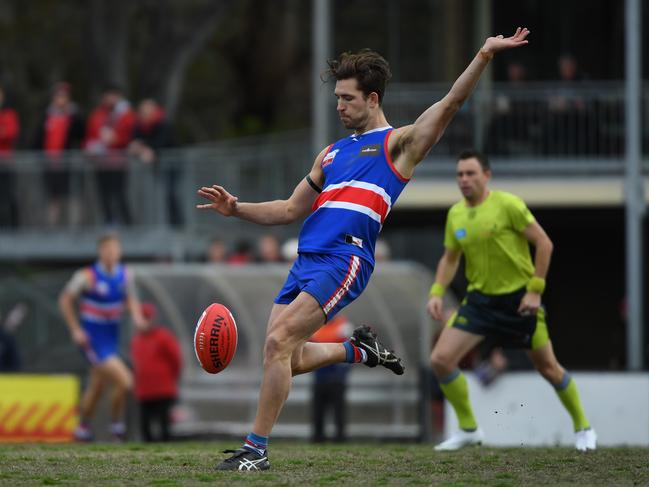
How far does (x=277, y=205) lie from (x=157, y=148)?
38.0ft

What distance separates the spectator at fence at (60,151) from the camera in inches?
821

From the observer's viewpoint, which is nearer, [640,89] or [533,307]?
[533,307]

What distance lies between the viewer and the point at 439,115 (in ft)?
28.8

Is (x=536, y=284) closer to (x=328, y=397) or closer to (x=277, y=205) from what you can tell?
(x=277, y=205)

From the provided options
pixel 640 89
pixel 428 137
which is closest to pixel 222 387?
pixel 640 89

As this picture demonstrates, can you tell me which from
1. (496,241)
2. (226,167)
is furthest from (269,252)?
(496,241)

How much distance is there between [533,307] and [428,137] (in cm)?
254

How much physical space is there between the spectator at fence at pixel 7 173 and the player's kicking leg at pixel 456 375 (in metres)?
11.1

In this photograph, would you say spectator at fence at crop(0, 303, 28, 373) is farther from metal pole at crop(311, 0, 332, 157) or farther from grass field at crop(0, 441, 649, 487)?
grass field at crop(0, 441, 649, 487)

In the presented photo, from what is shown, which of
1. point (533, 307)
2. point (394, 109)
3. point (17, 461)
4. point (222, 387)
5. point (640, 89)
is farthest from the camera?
point (394, 109)

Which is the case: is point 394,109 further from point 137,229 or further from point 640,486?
point 640,486

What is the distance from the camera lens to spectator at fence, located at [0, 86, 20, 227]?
20953mm

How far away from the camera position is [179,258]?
21.0 m

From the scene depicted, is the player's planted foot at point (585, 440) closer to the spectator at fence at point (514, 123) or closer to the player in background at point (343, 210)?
the player in background at point (343, 210)
